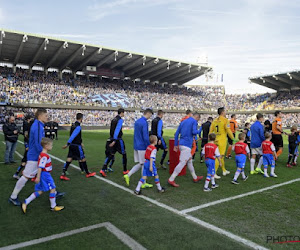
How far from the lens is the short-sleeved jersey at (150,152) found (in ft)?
18.5

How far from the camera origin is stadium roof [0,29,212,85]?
115ft

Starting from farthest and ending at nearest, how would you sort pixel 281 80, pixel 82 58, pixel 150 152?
1. pixel 281 80
2. pixel 82 58
3. pixel 150 152

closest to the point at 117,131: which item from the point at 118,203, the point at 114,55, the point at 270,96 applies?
the point at 118,203

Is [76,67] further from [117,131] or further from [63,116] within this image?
[117,131]

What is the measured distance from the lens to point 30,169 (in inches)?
195

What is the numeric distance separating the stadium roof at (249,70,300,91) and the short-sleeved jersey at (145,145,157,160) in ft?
156

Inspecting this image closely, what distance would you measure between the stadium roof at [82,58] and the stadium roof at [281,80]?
37.2 ft

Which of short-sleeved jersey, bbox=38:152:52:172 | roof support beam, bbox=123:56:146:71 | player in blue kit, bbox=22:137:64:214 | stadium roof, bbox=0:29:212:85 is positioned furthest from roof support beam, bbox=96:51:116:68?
short-sleeved jersey, bbox=38:152:52:172

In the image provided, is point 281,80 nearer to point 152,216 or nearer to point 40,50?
point 40,50

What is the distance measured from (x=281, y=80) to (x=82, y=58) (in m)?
39.0

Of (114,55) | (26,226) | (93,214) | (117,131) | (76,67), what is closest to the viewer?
(26,226)

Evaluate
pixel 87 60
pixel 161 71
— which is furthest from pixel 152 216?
pixel 161 71

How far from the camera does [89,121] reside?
131ft

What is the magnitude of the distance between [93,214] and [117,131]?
10.3ft
